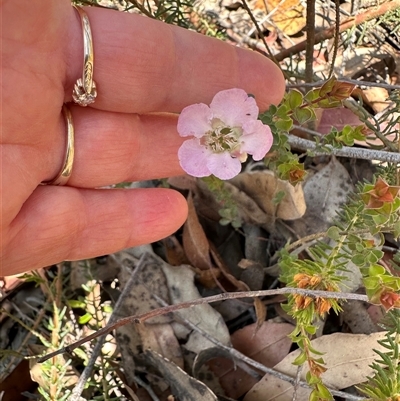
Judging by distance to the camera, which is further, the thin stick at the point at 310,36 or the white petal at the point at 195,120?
the thin stick at the point at 310,36

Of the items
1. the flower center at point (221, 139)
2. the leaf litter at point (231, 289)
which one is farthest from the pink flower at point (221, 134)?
the leaf litter at point (231, 289)

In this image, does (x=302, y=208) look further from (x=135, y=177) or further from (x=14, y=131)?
(x=14, y=131)

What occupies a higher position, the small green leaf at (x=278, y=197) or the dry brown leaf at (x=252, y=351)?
the small green leaf at (x=278, y=197)

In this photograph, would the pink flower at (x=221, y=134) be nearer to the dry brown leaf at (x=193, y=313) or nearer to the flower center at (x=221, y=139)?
the flower center at (x=221, y=139)

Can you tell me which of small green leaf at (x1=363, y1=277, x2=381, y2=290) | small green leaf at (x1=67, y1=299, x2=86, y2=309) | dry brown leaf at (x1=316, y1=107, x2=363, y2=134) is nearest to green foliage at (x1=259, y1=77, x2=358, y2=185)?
small green leaf at (x1=363, y1=277, x2=381, y2=290)

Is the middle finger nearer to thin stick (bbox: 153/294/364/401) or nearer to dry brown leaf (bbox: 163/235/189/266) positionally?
dry brown leaf (bbox: 163/235/189/266)

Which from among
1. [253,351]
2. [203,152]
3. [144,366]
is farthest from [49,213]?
[253,351]

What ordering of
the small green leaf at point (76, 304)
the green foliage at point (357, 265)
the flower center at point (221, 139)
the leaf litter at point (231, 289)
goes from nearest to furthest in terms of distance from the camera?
the green foliage at point (357, 265), the flower center at point (221, 139), the leaf litter at point (231, 289), the small green leaf at point (76, 304)
